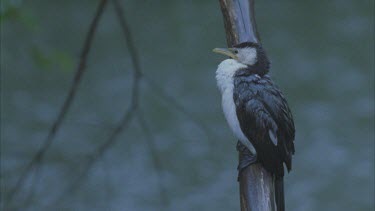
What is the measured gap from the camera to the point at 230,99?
2844mm

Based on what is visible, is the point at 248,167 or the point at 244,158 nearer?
the point at 248,167

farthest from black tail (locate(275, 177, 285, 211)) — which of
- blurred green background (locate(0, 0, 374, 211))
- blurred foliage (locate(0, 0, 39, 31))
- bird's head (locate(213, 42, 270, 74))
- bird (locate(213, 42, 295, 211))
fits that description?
blurred green background (locate(0, 0, 374, 211))

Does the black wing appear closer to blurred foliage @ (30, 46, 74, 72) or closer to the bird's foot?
the bird's foot

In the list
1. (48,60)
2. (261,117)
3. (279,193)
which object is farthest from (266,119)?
(48,60)

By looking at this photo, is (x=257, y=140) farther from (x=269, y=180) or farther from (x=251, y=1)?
(x=251, y=1)

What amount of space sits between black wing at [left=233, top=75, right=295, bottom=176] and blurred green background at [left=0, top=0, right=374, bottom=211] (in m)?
2.35

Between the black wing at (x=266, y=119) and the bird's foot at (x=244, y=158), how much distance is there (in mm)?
36

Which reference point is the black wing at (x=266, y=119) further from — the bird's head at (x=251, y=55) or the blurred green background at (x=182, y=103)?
the blurred green background at (x=182, y=103)

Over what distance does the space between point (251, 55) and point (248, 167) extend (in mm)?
466

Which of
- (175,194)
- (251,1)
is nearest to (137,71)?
(251,1)

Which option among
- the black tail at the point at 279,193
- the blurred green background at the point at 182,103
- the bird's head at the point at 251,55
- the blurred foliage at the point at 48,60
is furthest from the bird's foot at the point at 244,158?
the blurred green background at the point at 182,103

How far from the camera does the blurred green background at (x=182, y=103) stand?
5777 millimetres

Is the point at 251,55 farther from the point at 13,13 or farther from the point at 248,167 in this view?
the point at 13,13

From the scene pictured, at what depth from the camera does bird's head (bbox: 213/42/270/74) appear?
2881mm
